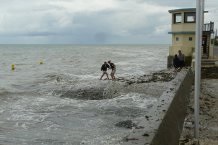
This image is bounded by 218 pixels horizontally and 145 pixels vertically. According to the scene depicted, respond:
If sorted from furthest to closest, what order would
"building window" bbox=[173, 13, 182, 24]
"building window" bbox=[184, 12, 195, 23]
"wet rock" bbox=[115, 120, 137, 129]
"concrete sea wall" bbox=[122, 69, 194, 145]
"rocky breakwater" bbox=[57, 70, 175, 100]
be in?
"building window" bbox=[173, 13, 182, 24]
"building window" bbox=[184, 12, 195, 23]
"rocky breakwater" bbox=[57, 70, 175, 100]
"wet rock" bbox=[115, 120, 137, 129]
"concrete sea wall" bbox=[122, 69, 194, 145]

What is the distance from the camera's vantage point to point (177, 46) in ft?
113

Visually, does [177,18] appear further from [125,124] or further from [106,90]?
[125,124]

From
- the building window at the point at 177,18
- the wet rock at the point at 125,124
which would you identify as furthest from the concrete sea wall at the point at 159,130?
the building window at the point at 177,18

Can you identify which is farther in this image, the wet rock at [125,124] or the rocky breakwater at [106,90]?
the rocky breakwater at [106,90]

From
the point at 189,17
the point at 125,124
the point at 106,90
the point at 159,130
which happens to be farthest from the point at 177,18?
the point at 159,130

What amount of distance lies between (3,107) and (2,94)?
4.96 m

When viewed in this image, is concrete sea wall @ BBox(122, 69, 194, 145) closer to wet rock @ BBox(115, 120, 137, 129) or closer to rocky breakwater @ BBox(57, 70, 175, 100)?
wet rock @ BBox(115, 120, 137, 129)

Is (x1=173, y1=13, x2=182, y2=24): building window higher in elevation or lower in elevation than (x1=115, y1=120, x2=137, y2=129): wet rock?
→ higher

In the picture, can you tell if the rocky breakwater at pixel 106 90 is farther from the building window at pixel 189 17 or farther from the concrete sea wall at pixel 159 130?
the building window at pixel 189 17

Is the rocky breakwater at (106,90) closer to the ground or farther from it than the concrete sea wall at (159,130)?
closer to the ground

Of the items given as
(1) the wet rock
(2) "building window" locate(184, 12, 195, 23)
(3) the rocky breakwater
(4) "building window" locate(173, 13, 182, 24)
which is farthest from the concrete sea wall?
(4) "building window" locate(173, 13, 182, 24)

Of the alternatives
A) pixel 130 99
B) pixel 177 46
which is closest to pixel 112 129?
pixel 130 99

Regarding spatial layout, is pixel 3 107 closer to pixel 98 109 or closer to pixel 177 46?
pixel 98 109

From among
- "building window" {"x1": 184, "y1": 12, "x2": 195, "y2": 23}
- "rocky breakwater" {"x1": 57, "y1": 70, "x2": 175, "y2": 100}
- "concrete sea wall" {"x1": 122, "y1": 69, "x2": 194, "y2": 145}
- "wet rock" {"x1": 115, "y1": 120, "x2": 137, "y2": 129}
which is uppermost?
"building window" {"x1": 184, "y1": 12, "x2": 195, "y2": 23}
